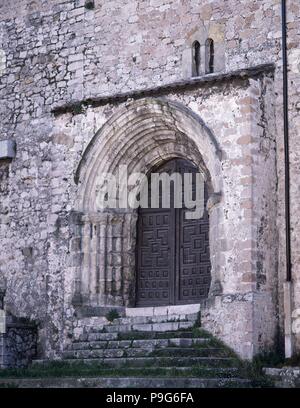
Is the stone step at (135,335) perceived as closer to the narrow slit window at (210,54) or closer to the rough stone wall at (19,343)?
the rough stone wall at (19,343)

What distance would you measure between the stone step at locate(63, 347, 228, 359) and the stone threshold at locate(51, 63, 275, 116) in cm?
350

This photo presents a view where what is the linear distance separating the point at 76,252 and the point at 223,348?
2987 mm

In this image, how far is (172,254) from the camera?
15.6 m

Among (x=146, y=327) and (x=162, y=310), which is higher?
(x=162, y=310)

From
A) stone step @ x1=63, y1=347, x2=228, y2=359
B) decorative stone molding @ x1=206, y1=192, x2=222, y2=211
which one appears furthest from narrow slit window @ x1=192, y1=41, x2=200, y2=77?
stone step @ x1=63, y1=347, x2=228, y2=359

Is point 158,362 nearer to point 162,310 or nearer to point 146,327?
point 146,327

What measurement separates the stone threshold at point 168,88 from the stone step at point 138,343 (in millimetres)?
3363

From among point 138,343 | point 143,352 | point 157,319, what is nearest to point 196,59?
point 157,319

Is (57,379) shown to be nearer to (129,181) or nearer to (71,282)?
(71,282)

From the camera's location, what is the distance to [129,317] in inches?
600

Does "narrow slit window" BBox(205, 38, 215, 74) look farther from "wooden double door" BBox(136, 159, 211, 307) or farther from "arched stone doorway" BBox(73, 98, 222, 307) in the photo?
"wooden double door" BBox(136, 159, 211, 307)

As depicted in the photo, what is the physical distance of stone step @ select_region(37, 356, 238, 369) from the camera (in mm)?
13422

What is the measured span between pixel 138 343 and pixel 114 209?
2.28 meters

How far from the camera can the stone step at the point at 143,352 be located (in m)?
13.7
